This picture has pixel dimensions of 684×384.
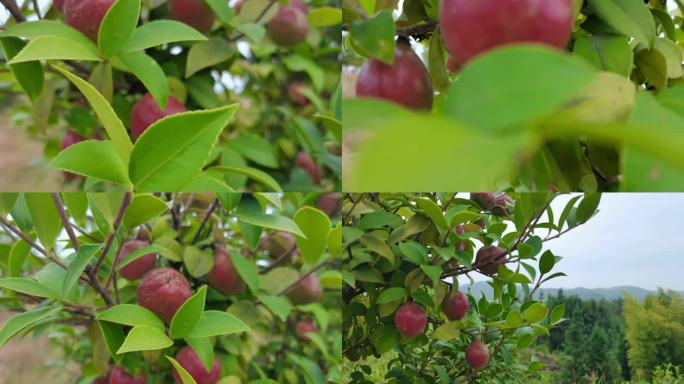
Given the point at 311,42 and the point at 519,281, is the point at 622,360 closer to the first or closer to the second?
the point at 519,281

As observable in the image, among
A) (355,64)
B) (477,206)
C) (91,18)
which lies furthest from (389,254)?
(91,18)

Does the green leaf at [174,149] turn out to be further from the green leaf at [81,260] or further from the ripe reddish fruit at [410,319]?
the ripe reddish fruit at [410,319]

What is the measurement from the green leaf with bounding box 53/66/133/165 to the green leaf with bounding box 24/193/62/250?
0.62 feet

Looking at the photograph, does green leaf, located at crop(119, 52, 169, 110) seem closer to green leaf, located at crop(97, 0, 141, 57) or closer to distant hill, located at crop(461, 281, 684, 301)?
green leaf, located at crop(97, 0, 141, 57)

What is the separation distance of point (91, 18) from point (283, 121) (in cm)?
62

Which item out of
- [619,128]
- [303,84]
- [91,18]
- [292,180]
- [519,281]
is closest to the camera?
[619,128]

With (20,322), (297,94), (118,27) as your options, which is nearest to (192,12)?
(118,27)

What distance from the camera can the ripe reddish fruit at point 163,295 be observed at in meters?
0.46

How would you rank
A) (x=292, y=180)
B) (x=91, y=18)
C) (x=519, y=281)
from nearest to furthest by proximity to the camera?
1. (x=91, y=18)
2. (x=519, y=281)
3. (x=292, y=180)

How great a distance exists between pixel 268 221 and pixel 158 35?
0.50ft

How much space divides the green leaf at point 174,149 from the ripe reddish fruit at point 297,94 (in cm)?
74

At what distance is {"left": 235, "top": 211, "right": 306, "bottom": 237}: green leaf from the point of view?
426 millimetres

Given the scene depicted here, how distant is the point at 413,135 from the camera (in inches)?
2.9

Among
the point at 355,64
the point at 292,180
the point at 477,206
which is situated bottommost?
the point at 292,180
